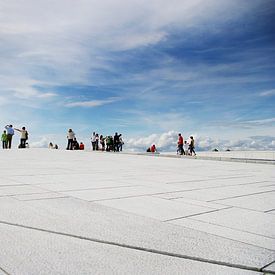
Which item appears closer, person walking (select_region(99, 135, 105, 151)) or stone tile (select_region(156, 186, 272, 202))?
stone tile (select_region(156, 186, 272, 202))

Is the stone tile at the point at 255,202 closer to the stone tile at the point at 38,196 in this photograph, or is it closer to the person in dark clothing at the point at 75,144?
the stone tile at the point at 38,196

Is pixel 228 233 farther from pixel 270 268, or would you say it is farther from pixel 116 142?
pixel 116 142

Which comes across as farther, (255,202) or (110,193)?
(110,193)

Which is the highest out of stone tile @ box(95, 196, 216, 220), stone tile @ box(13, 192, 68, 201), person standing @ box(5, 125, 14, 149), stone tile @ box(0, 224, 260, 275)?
person standing @ box(5, 125, 14, 149)

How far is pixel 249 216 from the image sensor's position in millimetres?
4566

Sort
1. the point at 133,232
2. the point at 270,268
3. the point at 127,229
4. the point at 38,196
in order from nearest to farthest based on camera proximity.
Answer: the point at 270,268 → the point at 133,232 → the point at 127,229 → the point at 38,196

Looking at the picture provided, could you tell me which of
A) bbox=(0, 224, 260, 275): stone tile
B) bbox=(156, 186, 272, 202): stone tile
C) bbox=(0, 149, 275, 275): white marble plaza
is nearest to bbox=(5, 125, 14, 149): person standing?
bbox=(0, 149, 275, 275): white marble plaza

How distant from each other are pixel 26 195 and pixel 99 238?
2664 millimetres

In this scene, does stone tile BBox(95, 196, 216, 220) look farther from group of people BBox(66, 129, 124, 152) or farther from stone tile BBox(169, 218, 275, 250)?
group of people BBox(66, 129, 124, 152)

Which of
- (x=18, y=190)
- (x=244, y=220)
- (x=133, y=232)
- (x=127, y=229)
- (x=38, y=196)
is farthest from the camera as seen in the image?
(x=18, y=190)

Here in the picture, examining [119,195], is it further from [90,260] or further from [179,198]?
[90,260]

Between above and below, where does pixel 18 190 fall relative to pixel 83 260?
above

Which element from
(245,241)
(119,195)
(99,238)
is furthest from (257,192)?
(99,238)

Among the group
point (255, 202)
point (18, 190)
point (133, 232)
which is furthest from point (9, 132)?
point (133, 232)
